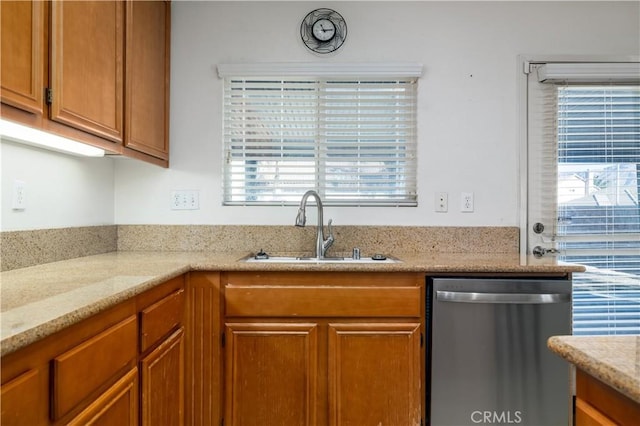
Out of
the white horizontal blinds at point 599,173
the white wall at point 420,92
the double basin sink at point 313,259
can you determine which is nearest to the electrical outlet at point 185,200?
the white wall at point 420,92

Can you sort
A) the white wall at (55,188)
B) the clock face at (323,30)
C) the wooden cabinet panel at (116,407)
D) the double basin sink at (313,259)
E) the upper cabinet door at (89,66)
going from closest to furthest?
the wooden cabinet panel at (116,407) → the upper cabinet door at (89,66) → the white wall at (55,188) → the double basin sink at (313,259) → the clock face at (323,30)

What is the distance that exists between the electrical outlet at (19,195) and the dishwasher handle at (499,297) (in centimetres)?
174

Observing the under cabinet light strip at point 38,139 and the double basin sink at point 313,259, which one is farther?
the double basin sink at point 313,259

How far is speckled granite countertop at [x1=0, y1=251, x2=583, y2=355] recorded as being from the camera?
2.56 feet

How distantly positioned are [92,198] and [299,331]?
132 cm

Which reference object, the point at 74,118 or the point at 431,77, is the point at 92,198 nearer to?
the point at 74,118

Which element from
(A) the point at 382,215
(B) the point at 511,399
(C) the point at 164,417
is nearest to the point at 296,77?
(A) the point at 382,215

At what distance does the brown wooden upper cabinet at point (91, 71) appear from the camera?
1.05 m

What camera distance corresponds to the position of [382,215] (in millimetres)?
2158

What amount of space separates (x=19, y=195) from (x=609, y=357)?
1.87 metres

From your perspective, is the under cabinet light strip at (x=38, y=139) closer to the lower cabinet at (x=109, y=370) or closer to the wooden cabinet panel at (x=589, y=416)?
the lower cabinet at (x=109, y=370)

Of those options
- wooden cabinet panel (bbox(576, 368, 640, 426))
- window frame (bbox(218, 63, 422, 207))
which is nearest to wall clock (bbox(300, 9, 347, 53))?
window frame (bbox(218, 63, 422, 207))

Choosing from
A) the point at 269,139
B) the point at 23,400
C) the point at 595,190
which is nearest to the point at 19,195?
the point at 23,400

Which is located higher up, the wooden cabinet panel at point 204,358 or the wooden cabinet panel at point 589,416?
the wooden cabinet panel at point 589,416
